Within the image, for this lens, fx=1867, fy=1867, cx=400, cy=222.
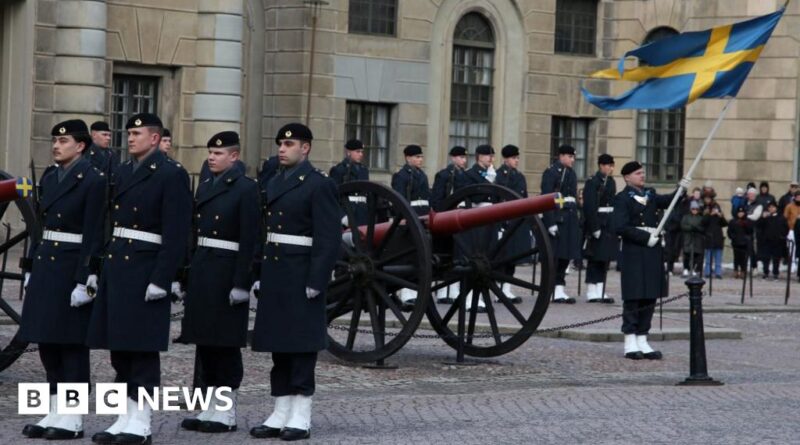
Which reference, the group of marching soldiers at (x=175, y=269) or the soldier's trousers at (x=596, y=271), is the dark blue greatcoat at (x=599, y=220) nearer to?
the soldier's trousers at (x=596, y=271)

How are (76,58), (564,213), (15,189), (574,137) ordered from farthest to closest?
(574,137) → (76,58) → (564,213) → (15,189)

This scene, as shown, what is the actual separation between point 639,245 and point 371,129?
52.3 feet

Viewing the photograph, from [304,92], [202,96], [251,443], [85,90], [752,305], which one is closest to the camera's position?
[251,443]

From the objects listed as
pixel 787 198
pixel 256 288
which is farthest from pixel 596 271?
pixel 256 288

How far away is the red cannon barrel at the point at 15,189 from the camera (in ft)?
39.5

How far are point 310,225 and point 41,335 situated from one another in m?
1.75

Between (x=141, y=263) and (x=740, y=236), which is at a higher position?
(x=141, y=263)

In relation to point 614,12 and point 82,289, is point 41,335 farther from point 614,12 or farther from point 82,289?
point 614,12

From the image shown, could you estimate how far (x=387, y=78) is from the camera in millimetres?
32156

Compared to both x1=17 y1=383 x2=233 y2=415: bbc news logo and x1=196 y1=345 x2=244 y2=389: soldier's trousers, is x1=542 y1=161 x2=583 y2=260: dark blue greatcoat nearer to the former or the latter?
x1=17 y1=383 x2=233 y2=415: bbc news logo

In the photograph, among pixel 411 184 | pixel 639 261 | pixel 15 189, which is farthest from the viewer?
pixel 411 184

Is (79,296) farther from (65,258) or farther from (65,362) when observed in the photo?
(65,362)

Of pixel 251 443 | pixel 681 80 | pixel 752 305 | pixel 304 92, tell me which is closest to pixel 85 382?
pixel 251 443

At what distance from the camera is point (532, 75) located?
34844 mm
